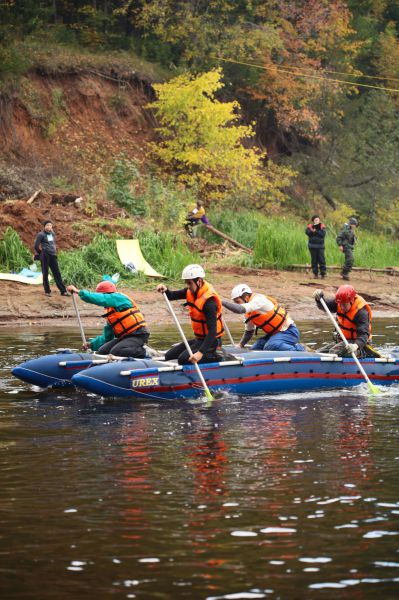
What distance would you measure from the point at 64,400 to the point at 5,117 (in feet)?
69.6

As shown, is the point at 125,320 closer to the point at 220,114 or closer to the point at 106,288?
the point at 106,288

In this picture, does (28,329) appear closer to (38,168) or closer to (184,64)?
(38,168)

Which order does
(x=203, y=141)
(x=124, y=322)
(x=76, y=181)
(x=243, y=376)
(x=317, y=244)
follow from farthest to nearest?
(x=203, y=141) → (x=76, y=181) → (x=317, y=244) → (x=124, y=322) → (x=243, y=376)

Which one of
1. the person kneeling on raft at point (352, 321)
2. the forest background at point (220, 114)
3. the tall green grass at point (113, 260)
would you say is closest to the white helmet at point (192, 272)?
the person kneeling on raft at point (352, 321)

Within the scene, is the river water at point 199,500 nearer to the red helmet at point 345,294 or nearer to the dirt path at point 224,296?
the red helmet at point 345,294

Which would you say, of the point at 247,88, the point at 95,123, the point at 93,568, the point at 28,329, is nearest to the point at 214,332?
the point at 93,568

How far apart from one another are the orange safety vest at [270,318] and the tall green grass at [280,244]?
1402 centimetres

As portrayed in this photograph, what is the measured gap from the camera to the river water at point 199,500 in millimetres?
7656

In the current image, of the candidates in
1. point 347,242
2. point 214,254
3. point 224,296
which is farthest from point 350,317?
point 214,254

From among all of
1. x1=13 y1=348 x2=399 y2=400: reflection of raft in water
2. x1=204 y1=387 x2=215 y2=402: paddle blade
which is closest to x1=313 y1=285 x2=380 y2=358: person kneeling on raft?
x1=13 y1=348 x2=399 y2=400: reflection of raft in water

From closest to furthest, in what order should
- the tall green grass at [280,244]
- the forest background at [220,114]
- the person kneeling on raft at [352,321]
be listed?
the person kneeling on raft at [352,321]
the tall green grass at [280,244]
the forest background at [220,114]

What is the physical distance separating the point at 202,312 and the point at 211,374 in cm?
85

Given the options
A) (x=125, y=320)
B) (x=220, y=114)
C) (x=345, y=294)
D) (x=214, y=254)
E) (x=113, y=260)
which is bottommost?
(x=214, y=254)

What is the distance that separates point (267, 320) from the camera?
53.3 feet
